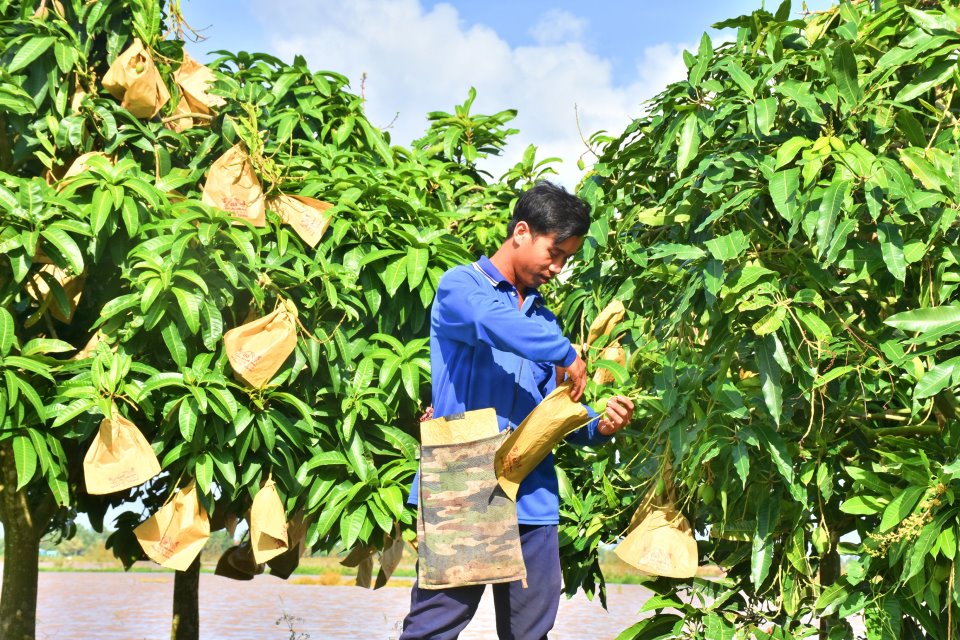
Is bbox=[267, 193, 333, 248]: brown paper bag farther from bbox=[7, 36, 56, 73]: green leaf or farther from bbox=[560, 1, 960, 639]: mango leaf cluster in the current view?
bbox=[560, 1, 960, 639]: mango leaf cluster

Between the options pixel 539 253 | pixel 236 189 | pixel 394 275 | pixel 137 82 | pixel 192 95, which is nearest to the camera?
pixel 539 253

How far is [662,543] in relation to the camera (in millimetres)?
3180

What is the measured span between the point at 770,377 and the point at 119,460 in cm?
217

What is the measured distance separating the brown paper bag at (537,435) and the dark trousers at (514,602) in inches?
7.8

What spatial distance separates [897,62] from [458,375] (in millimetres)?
1343

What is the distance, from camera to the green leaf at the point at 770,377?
271cm

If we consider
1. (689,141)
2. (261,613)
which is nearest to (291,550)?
(689,141)

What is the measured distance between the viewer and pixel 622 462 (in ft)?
12.0

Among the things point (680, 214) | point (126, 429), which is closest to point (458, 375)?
point (680, 214)

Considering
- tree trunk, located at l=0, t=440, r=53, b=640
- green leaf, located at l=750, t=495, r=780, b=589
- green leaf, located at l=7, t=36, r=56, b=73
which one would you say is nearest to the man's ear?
green leaf, located at l=750, t=495, r=780, b=589

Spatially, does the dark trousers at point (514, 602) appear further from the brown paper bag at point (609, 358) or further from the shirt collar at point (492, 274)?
the brown paper bag at point (609, 358)

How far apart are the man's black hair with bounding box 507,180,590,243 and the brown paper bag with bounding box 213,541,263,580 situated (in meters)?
2.45

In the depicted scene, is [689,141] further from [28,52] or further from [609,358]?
[28,52]

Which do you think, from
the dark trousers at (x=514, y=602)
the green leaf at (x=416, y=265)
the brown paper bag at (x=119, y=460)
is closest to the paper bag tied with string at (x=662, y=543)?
the dark trousers at (x=514, y=602)
